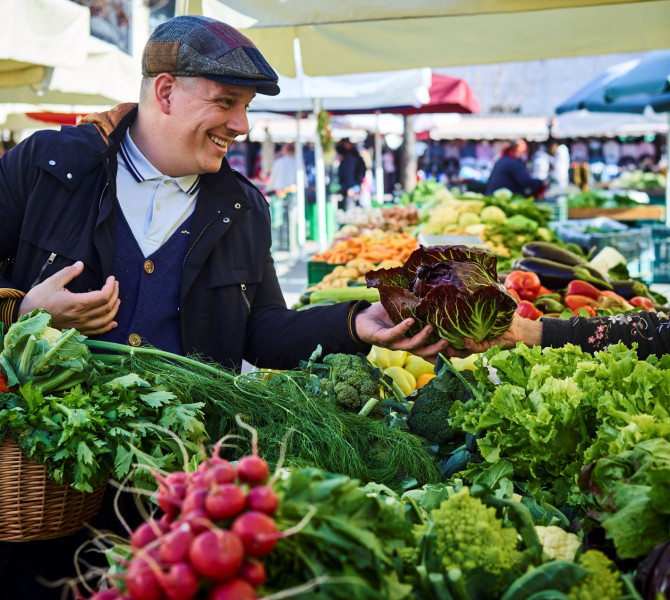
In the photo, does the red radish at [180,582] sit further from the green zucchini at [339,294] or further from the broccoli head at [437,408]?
the green zucchini at [339,294]

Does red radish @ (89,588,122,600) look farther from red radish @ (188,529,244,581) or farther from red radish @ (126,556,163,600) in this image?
red radish @ (188,529,244,581)

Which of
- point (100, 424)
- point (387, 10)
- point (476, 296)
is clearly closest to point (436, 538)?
point (100, 424)

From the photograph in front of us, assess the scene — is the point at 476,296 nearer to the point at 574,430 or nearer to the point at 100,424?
the point at 574,430

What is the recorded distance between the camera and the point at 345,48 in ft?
19.0

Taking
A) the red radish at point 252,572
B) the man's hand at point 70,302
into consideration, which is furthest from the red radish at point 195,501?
the man's hand at point 70,302

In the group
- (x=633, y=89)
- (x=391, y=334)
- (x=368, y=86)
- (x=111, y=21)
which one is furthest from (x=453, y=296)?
(x=633, y=89)

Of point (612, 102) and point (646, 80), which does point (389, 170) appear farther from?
point (646, 80)

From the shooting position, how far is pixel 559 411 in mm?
2152

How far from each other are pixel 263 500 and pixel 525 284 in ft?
13.2

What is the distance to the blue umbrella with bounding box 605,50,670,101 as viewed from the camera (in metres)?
10.7

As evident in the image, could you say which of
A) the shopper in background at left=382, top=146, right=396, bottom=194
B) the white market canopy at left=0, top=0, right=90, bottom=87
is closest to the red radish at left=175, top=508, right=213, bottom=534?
the white market canopy at left=0, top=0, right=90, bottom=87

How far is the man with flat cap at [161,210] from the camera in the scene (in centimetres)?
274

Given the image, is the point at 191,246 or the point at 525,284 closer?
the point at 191,246

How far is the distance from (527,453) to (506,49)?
15.2 ft
